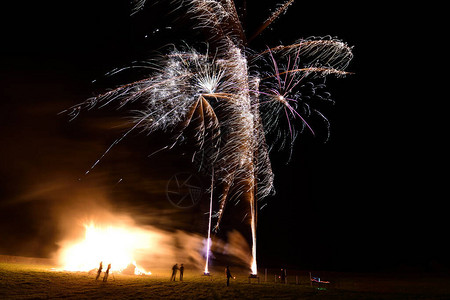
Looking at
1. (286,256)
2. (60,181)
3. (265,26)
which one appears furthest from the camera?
(286,256)

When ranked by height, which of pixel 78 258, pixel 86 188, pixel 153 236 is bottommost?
pixel 78 258

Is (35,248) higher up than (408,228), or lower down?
lower down

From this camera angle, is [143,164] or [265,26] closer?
[265,26]

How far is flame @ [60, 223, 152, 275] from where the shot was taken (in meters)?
17.7

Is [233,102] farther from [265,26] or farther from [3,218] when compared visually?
[3,218]

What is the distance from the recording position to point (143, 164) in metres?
22.5

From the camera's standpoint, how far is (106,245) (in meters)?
19.0

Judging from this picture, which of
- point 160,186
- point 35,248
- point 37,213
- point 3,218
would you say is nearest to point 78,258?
point 35,248

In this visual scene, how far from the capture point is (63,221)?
59.9 ft

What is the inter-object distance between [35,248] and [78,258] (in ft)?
8.40

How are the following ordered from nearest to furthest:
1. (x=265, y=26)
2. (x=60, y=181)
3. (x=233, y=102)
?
(x=265, y=26), (x=233, y=102), (x=60, y=181)

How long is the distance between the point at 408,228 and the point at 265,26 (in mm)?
30823

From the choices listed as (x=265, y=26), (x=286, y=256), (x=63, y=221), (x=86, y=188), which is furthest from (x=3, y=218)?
(x=286, y=256)

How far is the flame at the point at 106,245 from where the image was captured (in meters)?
17.7
